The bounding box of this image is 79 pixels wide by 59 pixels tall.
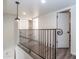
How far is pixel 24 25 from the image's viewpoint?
950cm

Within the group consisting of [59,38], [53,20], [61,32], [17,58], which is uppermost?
[53,20]

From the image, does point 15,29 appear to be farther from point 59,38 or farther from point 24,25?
point 59,38

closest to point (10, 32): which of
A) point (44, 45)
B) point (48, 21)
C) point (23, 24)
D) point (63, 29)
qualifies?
point (23, 24)

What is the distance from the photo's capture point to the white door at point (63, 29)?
584cm

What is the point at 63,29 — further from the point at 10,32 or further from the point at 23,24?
the point at 23,24

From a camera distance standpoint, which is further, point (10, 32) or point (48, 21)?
point (10, 32)

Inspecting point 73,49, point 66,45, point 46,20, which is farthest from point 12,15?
point 73,49

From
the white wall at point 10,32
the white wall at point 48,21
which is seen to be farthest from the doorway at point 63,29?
the white wall at point 10,32

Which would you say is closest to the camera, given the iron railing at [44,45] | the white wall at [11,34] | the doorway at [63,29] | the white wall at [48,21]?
the iron railing at [44,45]

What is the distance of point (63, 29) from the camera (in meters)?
5.89

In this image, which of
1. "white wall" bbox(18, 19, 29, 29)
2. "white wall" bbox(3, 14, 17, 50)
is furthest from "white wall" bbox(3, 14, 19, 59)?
"white wall" bbox(18, 19, 29, 29)

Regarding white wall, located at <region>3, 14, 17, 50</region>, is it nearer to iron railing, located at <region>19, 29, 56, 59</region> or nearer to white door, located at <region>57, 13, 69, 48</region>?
iron railing, located at <region>19, 29, 56, 59</region>

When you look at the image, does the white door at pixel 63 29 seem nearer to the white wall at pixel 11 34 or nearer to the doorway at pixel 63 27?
the doorway at pixel 63 27

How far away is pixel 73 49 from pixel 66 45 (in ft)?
4.53
